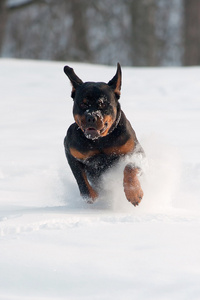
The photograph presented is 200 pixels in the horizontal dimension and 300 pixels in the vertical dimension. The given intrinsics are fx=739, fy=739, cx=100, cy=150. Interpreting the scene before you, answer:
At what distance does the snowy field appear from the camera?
323 centimetres

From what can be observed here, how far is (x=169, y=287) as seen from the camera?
316 cm

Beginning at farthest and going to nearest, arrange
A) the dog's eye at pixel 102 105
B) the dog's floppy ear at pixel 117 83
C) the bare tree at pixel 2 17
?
the bare tree at pixel 2 17, the dog's floppy ear at pixel 117 83, the dog's eye at pixel 102 105

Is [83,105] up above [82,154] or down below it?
above

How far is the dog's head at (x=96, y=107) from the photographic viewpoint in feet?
15.3

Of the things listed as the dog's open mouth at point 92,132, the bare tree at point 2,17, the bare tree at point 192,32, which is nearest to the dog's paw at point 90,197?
the dog's open mouth at point 92,132

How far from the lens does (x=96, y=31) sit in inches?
942

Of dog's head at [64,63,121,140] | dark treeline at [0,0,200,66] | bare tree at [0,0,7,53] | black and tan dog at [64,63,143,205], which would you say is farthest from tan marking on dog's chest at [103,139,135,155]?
bare tree at [0,0,7,53]

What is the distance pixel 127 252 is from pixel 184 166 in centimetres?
303

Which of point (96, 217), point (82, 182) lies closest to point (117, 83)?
point (82, 182)

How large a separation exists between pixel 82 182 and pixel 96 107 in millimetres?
561

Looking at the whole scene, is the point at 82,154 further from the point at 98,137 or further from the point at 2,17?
the point at 2,17

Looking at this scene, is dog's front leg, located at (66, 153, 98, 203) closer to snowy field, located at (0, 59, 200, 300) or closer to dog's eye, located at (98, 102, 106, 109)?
snowy field, located at (0, 59, 200, 300)

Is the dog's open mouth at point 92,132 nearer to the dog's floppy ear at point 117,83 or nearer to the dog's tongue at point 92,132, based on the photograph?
the dog's tongue at point 92,132

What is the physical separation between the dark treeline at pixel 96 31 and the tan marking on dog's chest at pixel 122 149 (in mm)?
16519
